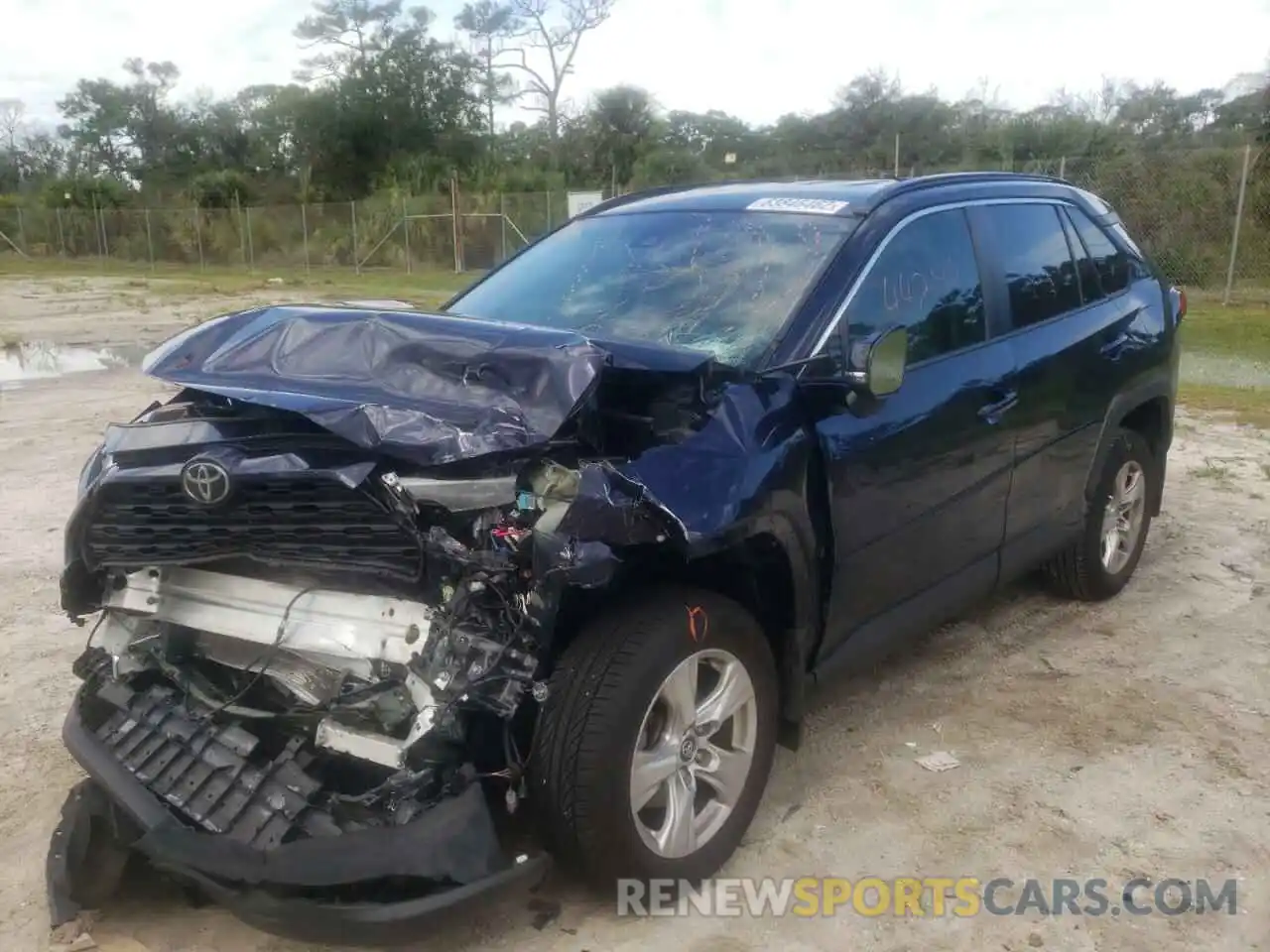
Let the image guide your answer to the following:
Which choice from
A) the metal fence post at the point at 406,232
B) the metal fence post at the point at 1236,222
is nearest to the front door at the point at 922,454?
the metal fence post at the point at 1236,222

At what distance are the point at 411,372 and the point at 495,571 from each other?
25.2 inches

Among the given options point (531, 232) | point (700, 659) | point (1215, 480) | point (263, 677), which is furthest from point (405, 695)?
point (531, 232)

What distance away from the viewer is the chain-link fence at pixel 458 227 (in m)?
16.3

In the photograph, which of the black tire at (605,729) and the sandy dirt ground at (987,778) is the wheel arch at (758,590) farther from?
the sandy dirt ground at (987,778)

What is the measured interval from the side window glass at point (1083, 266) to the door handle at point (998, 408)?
0.96 m

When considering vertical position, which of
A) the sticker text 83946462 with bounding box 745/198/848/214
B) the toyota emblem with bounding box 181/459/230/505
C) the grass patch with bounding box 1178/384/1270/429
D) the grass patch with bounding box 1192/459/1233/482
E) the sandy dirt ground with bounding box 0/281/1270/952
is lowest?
the sandy dirt ground with bounding box 0/281/1270/952

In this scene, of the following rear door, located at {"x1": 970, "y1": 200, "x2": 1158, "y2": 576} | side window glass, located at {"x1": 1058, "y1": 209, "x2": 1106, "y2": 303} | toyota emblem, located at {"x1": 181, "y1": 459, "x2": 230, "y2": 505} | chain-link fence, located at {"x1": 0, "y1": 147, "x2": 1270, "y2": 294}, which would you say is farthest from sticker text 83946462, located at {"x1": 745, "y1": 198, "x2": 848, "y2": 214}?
toyota emblem, located at {"x1": 181, "y1": 459, "x2": 230, "y2": 505}

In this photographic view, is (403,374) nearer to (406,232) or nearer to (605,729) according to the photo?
(605,729)

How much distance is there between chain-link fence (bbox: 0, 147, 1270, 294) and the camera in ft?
53.5

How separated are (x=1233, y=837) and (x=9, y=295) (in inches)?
1088

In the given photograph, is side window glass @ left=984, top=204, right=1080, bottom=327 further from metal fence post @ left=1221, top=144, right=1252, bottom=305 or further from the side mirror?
metal fence post @ left=1221, top=144, right=1252, bottom=305

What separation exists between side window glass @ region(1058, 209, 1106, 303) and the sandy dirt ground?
56.9 inches

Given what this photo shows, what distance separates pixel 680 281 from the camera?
3.83m

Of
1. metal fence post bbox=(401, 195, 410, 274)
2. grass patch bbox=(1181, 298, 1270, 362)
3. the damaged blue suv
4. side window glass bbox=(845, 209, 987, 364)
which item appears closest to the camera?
the damaged blue suv
